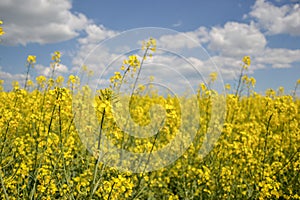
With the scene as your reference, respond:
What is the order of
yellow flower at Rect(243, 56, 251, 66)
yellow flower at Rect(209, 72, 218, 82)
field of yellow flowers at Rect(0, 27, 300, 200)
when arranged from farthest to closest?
yellow flower at Rect(209, 72, 218, 82)
yellow flower at Rect(243, 56, 251, 66)
field of yellow flowers at Rect(0, 27, 300, 200)

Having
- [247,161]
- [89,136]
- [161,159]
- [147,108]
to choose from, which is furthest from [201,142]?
[147,108]

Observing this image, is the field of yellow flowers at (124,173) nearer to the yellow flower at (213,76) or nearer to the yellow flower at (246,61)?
the yellow flower at (246,61)

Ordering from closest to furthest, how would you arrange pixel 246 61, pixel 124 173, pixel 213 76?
pixel 124 173 < pixel 246 61 < pixel 213 76

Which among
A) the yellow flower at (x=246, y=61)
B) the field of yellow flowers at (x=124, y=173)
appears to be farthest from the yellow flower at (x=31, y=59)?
the yellow flower at (x=246, y=61)

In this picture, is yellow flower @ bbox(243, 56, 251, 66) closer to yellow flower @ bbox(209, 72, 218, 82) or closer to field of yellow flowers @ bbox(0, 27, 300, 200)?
field of yellow flowers @ bbox(0, 27, 300, 200)

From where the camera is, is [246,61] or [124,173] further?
[246,61]

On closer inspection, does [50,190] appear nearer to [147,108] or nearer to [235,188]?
[235,188]

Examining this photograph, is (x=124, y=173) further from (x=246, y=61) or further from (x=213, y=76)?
(x=213, y=76)

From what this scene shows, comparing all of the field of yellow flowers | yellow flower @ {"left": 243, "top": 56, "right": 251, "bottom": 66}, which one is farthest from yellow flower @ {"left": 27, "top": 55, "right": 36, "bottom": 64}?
yellow flower @ {"left": 243, "top": 56, "right": 251, "bottom": 66}

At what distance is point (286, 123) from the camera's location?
6.34m

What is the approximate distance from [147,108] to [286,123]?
384 centimetres

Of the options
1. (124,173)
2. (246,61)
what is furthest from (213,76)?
(124,173)

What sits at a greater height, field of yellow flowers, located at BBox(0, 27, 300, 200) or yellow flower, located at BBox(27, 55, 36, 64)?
yellow flower, located at BBox(27, 55, 36, 64)

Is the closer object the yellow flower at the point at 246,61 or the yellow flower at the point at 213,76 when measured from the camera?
the yellow flower at the point at 246,61
